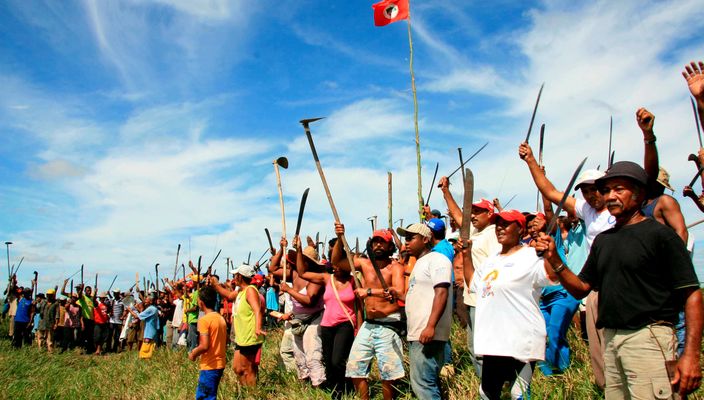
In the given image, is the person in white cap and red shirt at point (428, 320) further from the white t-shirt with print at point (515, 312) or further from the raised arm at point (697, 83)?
the raised arm at point (697, 83)

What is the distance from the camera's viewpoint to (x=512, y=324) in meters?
3.66

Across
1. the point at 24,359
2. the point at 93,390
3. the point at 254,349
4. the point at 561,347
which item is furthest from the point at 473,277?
the point at 24,359

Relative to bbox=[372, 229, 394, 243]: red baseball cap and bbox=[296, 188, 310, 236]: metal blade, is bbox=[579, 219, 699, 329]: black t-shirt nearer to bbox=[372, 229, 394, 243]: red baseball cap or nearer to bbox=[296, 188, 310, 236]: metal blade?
bbox=[372, 229, 394, 243]: red baseball cap

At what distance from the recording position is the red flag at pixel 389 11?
10531 mm

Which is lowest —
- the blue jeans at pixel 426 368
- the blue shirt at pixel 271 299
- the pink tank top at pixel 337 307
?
the blue jeans at pixel 426 368

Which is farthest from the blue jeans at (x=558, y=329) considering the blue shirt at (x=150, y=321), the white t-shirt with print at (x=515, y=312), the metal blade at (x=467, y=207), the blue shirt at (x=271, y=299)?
the blue shirt at (x=150, y=321)

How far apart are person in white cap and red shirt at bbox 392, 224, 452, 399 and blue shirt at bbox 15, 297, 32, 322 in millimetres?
16004

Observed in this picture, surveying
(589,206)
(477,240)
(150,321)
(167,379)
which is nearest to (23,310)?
(150,321)

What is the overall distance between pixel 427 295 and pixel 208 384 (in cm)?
287

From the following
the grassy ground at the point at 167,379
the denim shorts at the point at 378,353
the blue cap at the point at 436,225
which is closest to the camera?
the grassy ground at the point at 167,379

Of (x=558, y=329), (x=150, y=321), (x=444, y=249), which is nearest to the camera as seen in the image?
(x=558, y=329)

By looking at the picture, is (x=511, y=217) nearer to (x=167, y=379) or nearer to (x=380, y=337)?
(x=380, y=337)

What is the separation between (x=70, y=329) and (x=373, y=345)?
1402cm

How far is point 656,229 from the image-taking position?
288 cm
